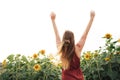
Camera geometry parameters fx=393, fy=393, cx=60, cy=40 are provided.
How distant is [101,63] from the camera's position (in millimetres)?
4691

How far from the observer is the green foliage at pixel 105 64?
4.62 m

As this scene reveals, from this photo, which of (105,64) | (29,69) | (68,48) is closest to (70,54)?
(68,48)

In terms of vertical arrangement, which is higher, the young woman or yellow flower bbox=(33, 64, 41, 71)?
yellow flower bbox=(33, 64, 41, 71)

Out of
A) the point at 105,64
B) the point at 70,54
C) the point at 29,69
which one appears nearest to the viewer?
the point at 70,54

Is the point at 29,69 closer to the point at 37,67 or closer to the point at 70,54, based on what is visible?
the point at 37,67

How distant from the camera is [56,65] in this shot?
16.4 ft

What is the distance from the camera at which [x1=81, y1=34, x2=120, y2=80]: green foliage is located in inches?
182

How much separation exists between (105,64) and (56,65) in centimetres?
68

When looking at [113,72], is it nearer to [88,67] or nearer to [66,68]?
[88,67]

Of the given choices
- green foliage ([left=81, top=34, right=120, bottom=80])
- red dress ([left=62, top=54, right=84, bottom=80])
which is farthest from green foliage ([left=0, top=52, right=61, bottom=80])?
red dress ([left=62, top=54, right=84, bottom=80])

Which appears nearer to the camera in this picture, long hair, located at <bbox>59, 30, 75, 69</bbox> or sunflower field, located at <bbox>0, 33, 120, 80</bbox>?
long hair, located at <bbox>59, 30, 75, 69</bbox>

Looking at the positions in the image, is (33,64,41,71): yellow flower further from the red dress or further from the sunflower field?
the red dress

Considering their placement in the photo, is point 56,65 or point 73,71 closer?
point 73,71

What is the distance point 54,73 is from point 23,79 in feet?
1.36
